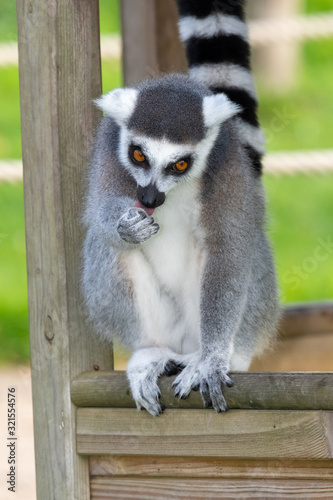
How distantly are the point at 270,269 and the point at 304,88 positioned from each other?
6.79m

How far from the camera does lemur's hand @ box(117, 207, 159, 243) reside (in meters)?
2.98

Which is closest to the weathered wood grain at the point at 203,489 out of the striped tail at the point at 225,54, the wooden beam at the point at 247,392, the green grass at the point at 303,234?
the wooden beam at the point at 247,392

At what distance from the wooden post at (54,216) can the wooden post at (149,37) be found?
149 cm

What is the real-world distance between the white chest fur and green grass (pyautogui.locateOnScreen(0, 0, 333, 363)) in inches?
93.8

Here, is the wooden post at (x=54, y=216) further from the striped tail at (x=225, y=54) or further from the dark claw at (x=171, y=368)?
the striped tail at (x=225, y=54)

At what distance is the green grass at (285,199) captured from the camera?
695 centimetres

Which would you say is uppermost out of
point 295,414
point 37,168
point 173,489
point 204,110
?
point 204,110

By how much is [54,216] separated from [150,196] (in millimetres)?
412

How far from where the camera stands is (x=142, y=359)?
316 centimetres

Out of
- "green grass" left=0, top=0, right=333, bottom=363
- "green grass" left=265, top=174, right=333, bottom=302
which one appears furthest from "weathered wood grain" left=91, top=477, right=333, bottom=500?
"green grass" left=265, top=174, right=333, bottom=302

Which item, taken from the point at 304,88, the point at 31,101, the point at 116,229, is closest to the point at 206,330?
the point at 116,229

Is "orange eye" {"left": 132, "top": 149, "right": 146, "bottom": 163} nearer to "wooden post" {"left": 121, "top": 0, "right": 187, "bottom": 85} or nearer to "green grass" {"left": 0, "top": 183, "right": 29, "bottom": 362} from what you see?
"wooden post" {"left": 121, "top": 0, "right": 187, "bottom": 85}

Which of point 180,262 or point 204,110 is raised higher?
point 204,110

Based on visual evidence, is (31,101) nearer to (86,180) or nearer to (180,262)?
(86,180)
